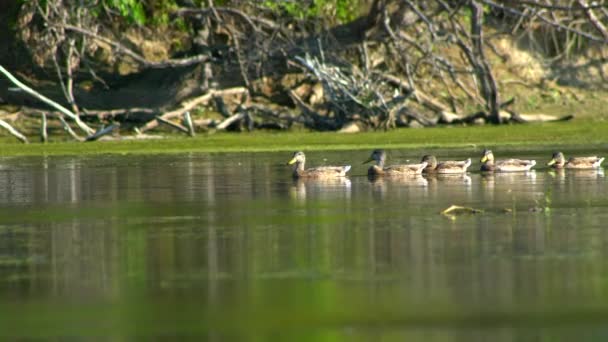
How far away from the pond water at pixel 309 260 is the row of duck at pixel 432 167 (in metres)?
0.50

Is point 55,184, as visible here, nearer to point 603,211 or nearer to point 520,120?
point 603,211

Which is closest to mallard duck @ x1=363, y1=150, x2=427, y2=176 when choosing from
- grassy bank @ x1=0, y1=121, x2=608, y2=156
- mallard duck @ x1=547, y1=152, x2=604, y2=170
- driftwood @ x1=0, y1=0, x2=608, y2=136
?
mallard duck @ x1=547, y1=152, x2=604, y2=170

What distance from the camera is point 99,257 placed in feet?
39.7

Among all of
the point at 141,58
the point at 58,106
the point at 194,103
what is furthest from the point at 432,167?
the point at 141,58

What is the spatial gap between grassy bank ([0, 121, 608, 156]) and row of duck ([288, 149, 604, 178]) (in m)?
4.88

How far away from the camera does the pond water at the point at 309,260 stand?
9211 millimetres

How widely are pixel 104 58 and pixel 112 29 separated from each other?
2.11 metres

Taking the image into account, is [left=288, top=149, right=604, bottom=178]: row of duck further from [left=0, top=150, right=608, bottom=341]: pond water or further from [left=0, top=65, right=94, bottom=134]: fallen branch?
[left=0, top=65, right=94, bottom=134]: fallen branch

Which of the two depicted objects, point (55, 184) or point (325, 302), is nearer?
point (325, 302)

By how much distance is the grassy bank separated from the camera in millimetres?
26141

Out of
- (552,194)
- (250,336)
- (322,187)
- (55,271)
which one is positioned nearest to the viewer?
(250,336)

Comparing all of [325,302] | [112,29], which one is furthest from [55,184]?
[112,29]

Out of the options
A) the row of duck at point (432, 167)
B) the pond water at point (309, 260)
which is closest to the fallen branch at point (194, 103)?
the row of duck at point (432, 167)

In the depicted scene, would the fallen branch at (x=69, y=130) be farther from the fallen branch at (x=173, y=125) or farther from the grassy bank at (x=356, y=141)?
the fallen branch at (x=173, y=125)
